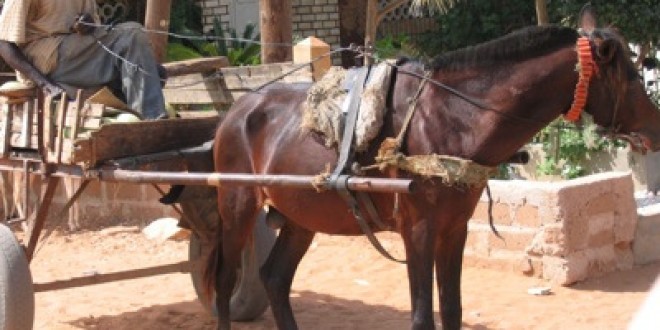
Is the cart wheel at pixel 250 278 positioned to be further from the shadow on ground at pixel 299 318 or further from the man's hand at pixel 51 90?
the man's hand at pixel 51 90

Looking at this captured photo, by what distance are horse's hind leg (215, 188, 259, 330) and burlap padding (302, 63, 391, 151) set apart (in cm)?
77

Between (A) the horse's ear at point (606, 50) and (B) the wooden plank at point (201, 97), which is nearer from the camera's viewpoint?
(A) the horse's ear at point (606, 50)

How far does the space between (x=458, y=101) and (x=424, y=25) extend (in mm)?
11940

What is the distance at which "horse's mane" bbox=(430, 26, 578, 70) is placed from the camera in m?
4.58

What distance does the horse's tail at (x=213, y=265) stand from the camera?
6043 millimetres

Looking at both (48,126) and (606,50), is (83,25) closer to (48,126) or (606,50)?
(48,126)

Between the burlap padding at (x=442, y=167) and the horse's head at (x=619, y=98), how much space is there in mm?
580

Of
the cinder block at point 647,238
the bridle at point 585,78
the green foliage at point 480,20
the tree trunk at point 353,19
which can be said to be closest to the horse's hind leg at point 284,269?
the bridle at point 585,78

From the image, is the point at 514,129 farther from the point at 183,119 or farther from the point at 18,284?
the point at 18,284

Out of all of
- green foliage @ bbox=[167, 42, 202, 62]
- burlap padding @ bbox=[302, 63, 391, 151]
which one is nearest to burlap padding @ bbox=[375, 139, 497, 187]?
burlap padding @ bbox=[302, 63, 391, 151]

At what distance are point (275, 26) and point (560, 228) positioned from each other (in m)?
3.56

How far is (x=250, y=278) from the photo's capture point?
6754 millimetres

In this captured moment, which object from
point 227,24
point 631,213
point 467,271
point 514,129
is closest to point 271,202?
point 514,129

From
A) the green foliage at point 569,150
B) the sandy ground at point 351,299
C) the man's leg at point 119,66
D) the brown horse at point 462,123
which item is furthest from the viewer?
the green foliage at point 569,150
